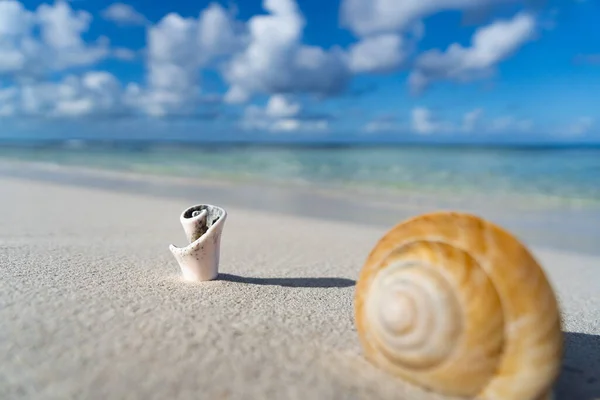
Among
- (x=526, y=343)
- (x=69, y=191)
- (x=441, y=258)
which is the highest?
(x=441, y=258)

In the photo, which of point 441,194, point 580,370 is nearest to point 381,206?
point 441,194

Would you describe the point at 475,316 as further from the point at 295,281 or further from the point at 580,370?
the point at 295,281

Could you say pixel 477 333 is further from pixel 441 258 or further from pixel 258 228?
pixel 258 228

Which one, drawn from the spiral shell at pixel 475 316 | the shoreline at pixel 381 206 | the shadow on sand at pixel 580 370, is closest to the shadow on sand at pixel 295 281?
the shadow on sand at pixel 580 370

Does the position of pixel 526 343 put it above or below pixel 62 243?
above

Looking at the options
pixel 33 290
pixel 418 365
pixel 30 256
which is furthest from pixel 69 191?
pixel 418 365

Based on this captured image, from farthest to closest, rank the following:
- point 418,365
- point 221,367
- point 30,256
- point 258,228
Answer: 1. point 258,228
2. point 30,256
3. point 221,367
4. point 418,365

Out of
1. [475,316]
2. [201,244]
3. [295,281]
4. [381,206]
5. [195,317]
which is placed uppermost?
[475,316]
